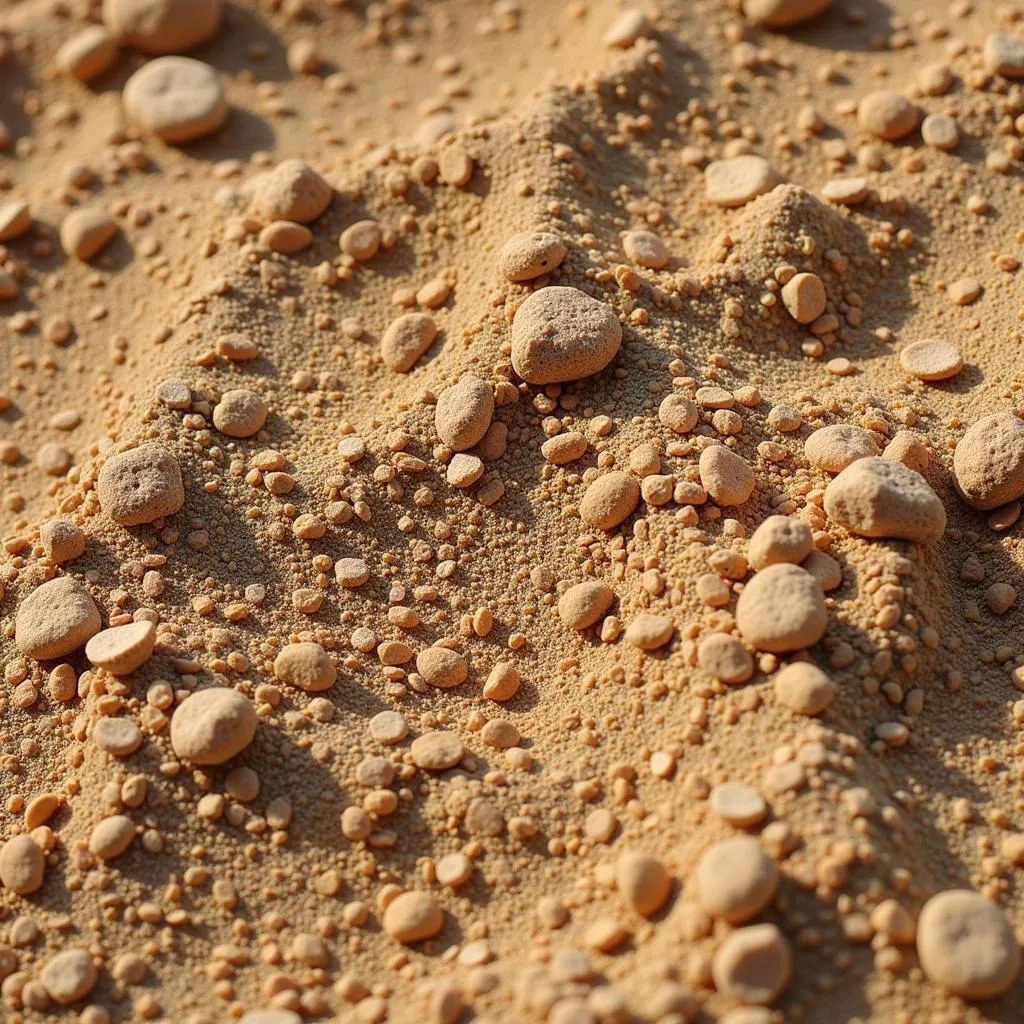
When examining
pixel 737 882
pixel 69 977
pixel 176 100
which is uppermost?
pixel 176 100

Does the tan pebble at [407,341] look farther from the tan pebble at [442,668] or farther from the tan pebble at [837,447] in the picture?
the tan pebble at [837,447]

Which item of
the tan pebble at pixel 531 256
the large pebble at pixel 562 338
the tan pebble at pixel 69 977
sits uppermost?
the tan pebble at pixel 531 256

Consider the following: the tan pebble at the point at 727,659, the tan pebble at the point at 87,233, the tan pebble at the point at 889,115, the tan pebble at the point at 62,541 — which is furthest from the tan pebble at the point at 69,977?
the tan pebble at the point at 889,115

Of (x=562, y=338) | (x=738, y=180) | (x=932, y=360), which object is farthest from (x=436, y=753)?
(x=738, y=180)

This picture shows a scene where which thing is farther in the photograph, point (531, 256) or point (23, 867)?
point (531, 256)

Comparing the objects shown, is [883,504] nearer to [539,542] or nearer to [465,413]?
[539,542]

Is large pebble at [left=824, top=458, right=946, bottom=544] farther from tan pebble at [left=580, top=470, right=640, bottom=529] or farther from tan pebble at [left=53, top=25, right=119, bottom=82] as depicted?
tan pebble at [left=53, top=25, right=119, bottom=82]

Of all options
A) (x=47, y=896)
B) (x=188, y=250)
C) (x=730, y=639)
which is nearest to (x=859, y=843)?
(x=730, y=639)
